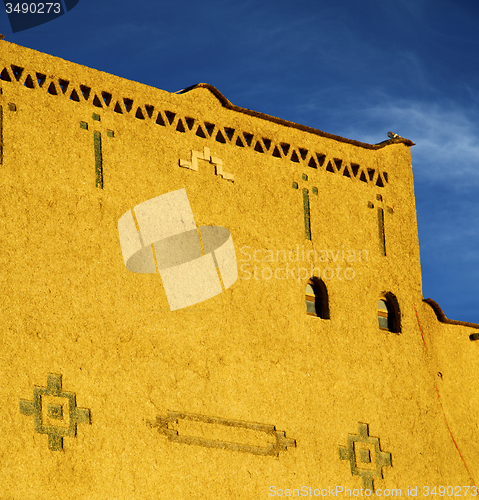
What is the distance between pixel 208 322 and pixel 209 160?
8.44ft

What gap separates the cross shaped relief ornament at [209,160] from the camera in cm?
1449

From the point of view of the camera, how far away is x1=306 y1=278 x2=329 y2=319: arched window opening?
15.2 metres

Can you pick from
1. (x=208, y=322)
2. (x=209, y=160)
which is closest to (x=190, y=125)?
(x=209, y=160)

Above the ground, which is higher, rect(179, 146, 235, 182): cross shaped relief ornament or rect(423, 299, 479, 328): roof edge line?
rect(179, 146, 235, 182): cross shaped relief ornament

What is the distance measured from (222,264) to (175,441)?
2.80m

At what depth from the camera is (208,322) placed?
13.8 metres

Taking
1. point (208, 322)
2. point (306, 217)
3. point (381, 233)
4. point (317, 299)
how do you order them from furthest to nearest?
1. point (381, 233)
2. point (306, 217)
3. point (317, 299)
4. point (208, 322)

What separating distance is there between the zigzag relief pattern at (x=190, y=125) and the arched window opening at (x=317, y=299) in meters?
2.00

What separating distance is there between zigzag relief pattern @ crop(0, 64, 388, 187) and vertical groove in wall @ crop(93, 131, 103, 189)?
51 cm

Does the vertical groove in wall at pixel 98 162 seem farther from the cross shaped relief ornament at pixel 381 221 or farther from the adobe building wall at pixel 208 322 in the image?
the cross shaped relief ornament at pixel 381 221

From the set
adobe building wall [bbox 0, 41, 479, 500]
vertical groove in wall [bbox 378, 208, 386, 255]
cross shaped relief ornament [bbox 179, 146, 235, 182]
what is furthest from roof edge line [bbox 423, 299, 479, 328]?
cross shaped relief ornament [bbox 179, 146, 235, 182]

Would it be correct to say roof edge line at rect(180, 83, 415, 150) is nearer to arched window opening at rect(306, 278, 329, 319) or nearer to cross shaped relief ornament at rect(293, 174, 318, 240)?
cross shaped relief ornament at rect(293, 174, 318, 240)

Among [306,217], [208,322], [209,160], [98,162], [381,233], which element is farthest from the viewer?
[381,233]

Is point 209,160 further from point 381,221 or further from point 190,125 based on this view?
point 381,221
